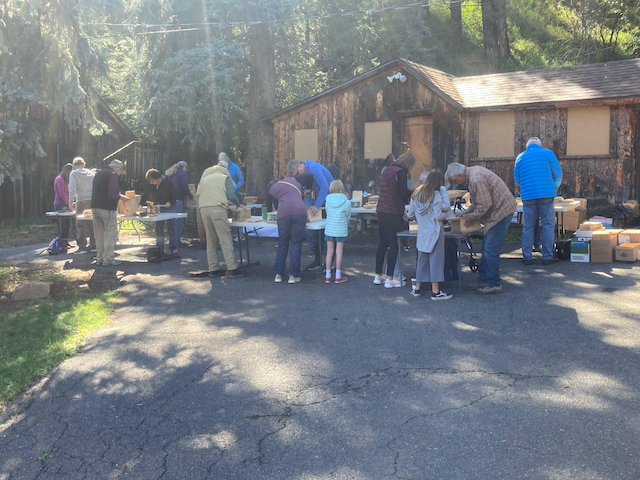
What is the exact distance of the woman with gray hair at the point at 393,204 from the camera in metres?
8.80

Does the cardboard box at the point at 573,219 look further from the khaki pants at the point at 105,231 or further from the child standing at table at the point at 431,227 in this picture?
the khaki pants at the point at 105,231

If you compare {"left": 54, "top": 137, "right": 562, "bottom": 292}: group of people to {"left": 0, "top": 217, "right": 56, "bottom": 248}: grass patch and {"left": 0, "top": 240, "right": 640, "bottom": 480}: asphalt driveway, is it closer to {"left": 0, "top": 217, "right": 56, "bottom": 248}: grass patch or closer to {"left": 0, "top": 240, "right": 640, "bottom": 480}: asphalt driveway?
{"left": 0, "top": 240, "right": 640, "bottom": 480}: asphalt driveway

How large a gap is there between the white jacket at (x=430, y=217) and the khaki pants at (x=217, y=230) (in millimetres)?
3488

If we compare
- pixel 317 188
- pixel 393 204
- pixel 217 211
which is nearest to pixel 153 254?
pixel 217 211

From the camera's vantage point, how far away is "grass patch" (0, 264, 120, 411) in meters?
5.97

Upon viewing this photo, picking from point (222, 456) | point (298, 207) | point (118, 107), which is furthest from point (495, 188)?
point (118, 107)

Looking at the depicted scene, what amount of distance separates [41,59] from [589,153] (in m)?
12.5

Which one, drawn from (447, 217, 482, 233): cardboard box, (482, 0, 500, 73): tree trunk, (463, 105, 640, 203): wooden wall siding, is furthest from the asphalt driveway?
(482, 0, 500, 73): tree trunk

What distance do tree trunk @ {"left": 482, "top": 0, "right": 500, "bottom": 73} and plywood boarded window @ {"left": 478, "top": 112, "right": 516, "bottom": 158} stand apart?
1061 centimetres

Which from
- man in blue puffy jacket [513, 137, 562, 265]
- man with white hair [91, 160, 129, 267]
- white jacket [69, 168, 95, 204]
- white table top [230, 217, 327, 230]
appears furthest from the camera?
white jacket [69, 168, 95, 204]

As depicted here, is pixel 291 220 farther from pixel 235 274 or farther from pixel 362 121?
pixel 362 121

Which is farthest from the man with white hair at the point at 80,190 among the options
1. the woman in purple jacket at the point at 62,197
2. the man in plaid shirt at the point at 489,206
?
the man in plaid shirt at the point at 489,206

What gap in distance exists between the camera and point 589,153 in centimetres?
1521

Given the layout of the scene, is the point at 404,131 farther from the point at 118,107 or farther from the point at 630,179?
the point at 118,107
